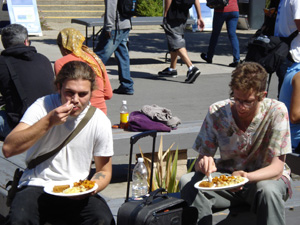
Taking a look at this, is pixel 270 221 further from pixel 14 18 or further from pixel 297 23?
pixel 14 18

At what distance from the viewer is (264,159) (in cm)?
367

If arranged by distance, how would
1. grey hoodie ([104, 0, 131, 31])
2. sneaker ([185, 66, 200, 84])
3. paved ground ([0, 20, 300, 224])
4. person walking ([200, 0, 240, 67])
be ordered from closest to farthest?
paved ground ([0, 20, 300, 224])
grey hoodie ([104, 0, 131, 31])
sneaker ([185, 66, 200, 84])
person walking ([200, 0, 240, 67])

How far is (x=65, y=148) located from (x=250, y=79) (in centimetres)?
122

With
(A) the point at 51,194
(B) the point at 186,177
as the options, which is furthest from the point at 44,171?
(B) the point at 186,177

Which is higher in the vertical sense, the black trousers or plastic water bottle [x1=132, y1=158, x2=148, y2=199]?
the black trousers

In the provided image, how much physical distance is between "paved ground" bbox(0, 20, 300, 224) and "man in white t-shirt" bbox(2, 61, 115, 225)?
0.45 meters

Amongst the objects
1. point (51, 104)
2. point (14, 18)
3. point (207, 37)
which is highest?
point (51, 104)

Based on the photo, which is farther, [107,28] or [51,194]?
[107,28]

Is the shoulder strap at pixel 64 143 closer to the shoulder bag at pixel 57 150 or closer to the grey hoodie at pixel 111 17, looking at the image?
the shoulder bag at pixel 57 150

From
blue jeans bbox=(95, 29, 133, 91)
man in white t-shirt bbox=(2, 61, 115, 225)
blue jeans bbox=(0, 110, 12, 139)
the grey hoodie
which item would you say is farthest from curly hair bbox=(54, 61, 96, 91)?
blue jeans bbox=(95, 29, 133, 91)

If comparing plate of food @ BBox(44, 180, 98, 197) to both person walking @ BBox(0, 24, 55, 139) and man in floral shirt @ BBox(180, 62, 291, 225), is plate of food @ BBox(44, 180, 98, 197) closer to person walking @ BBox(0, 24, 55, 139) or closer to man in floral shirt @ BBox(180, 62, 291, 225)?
man in floral shirt @ BBox(180, 62, 291, 225)

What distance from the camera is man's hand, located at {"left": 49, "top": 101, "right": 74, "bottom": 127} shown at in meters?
3.19

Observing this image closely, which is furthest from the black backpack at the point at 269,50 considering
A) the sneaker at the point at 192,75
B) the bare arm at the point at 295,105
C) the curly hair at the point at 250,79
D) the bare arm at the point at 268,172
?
the sneaker at the point at 192,75

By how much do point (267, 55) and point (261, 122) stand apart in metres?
1.91
